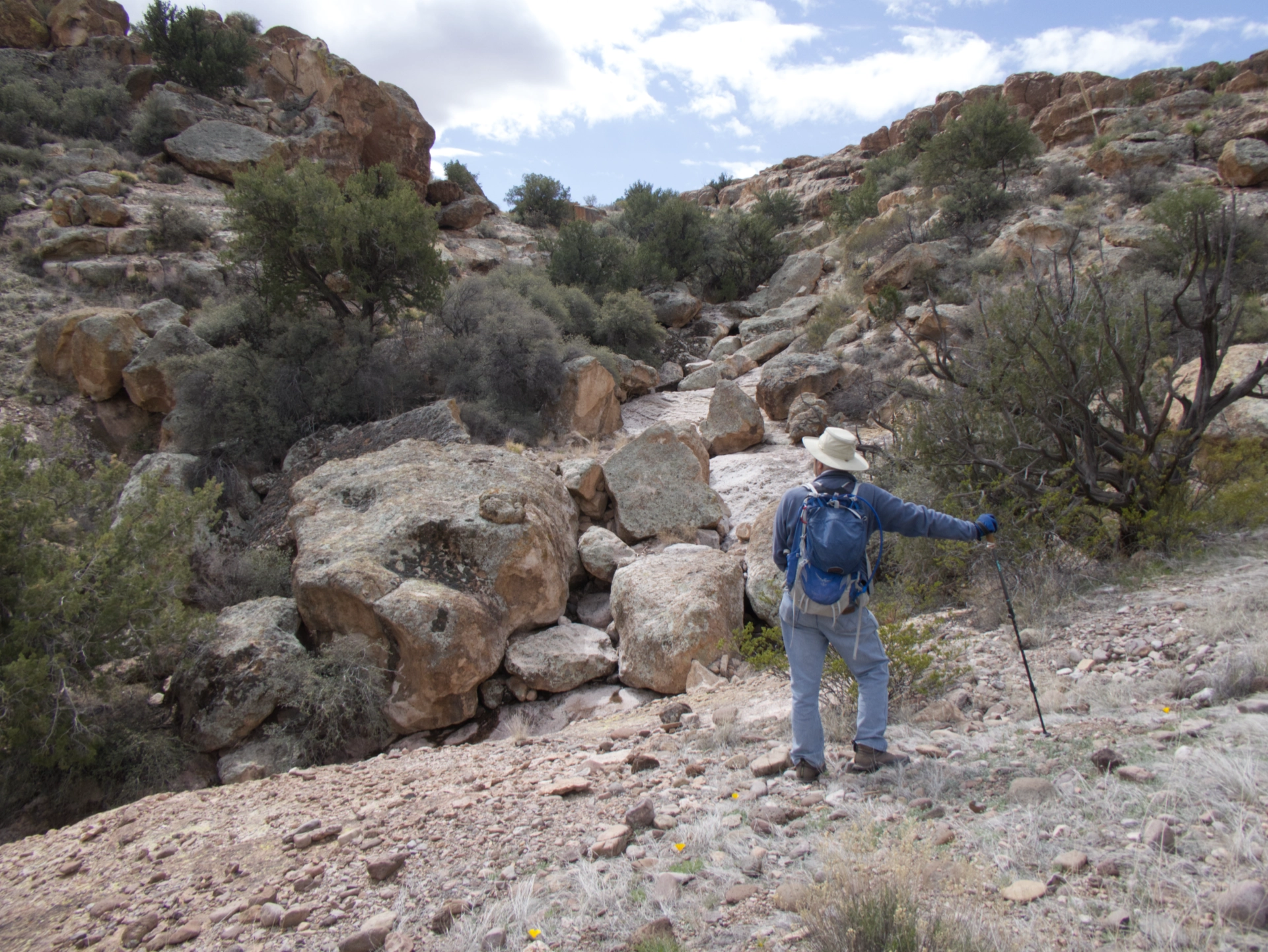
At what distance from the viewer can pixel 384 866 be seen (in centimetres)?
276

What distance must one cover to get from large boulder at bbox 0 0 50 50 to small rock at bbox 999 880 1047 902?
113ft

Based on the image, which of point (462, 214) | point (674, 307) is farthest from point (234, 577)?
point (462, 214)

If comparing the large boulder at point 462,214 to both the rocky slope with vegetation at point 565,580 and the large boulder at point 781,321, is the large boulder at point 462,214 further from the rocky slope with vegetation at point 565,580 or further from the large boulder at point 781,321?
the large boulder at point 781,321

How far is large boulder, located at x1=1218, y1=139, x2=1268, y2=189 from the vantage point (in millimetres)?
15836

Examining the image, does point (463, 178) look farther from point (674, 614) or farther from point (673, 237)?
point (674, 614)

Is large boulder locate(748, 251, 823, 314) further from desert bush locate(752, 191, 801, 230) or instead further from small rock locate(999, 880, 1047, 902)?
small rock locate(999, 880, 1047, 902)

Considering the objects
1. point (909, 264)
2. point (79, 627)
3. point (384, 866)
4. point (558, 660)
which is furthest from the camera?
point (909, 264)

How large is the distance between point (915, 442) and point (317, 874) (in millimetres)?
6266

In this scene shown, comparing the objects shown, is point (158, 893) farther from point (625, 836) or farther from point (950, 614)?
point (950, 614)

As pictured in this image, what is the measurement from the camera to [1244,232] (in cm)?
1212

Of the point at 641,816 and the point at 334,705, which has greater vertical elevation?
the point at 641,816

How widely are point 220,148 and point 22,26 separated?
30.5ft

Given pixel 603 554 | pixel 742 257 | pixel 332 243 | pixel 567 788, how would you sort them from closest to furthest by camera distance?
pixel 567 788, pixel 603 554, pixel 332 243, pixel 742 257

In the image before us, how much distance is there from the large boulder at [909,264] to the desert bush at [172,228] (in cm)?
1812
